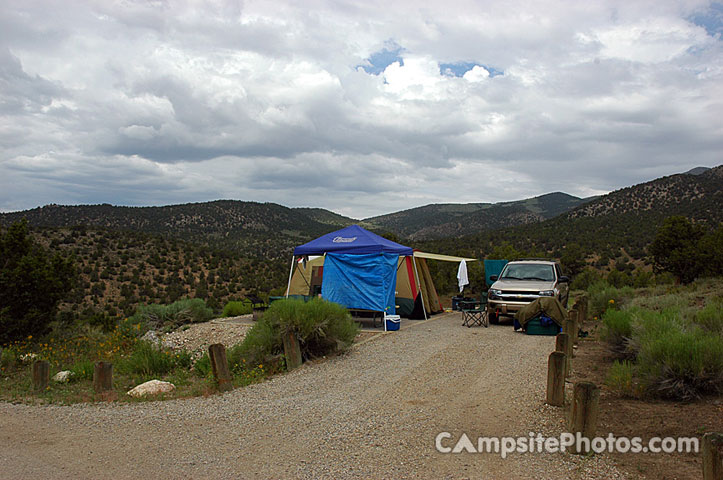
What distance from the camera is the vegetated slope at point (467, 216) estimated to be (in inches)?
3142

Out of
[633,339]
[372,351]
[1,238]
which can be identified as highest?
[1,238]

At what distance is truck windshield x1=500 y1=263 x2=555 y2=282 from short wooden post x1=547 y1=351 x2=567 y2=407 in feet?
28.4

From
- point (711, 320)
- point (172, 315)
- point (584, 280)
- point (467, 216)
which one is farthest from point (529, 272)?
point (467, 216)

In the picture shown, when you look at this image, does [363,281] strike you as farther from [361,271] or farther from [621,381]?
[621,381]

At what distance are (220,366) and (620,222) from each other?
45.0m

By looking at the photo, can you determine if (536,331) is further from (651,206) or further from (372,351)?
(651,206)

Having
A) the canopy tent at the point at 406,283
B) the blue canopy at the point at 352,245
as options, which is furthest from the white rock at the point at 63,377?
the canopy tent at the point at 406,283

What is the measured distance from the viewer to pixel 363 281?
46.5 ft

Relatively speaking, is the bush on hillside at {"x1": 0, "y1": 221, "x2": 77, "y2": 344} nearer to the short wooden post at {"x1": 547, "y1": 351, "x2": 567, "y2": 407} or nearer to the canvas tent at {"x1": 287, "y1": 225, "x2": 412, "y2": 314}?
the canvas tent at {"x1": 287, "y1": 225, "x2": 412, "y2": 314}

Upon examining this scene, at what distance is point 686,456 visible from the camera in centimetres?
461

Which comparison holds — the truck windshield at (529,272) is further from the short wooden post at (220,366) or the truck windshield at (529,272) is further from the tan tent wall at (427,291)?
the short wooden post at (220,366)

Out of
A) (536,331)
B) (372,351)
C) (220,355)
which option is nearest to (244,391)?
(220,355)

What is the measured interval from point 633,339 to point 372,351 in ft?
15.8

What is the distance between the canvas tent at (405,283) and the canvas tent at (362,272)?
4.29 ft
